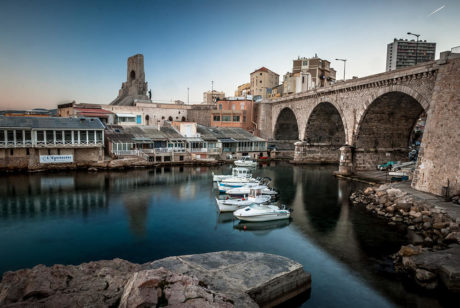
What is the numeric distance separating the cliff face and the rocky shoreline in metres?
4.80

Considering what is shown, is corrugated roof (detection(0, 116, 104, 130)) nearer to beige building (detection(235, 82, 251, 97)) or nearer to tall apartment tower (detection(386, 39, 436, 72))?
beige building (detection(235, 82, 251, 97))

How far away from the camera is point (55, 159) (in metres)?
33.3

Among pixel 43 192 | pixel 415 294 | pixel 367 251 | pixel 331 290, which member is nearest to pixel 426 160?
pixel 367 251

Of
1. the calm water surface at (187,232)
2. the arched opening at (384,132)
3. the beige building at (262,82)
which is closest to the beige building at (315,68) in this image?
the beige building at (262,82)

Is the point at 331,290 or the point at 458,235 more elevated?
the point at 458,235

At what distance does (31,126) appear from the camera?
1259 inches

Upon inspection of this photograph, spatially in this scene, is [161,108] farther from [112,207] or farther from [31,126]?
[112,207]

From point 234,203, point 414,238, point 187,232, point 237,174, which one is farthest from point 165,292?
point 237,174

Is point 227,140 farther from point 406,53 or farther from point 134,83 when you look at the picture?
point 406,53

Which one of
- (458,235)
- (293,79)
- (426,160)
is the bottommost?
(458,235)

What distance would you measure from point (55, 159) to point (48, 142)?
6.97ft

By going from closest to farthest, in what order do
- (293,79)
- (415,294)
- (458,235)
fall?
(415,294), (458,235), (293,79)

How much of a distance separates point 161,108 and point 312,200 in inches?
1580

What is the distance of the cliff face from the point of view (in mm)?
6984
